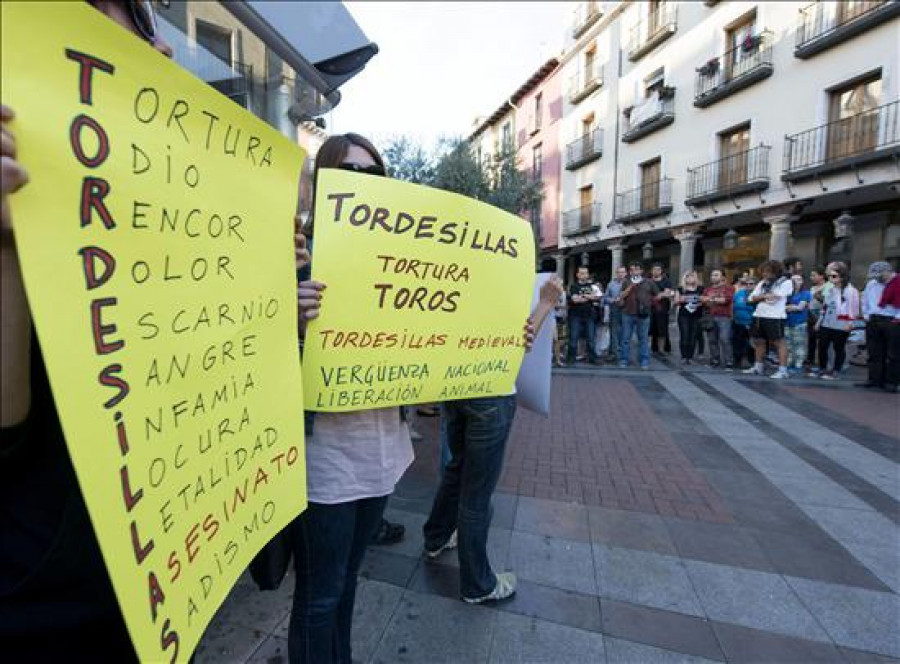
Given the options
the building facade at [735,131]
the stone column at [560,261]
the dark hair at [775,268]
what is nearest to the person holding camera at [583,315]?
the dark hair at [775,268]

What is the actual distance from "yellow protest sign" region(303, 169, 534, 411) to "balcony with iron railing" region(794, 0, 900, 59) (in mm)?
15196

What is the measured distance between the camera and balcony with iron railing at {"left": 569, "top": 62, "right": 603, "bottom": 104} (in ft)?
68.5

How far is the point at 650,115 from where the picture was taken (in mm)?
17984

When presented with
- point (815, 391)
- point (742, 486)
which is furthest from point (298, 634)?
point (815, 391)

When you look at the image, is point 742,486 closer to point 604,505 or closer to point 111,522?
point 604,505

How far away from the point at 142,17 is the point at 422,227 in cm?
84

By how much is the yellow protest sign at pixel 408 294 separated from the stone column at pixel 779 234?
15744mm

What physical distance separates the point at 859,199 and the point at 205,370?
17.2 meters

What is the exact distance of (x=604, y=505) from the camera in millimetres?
3293

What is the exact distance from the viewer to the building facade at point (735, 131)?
12172 mm

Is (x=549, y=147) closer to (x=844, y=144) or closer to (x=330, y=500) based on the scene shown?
(x=844, y=144)

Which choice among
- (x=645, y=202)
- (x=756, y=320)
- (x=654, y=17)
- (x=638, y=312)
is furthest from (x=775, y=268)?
(x=654, y=17)

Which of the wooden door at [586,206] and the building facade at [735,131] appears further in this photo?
the wooden door at [586,206]

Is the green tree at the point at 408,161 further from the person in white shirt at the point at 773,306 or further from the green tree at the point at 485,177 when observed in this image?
the person in white shirt at the point at 773,306
